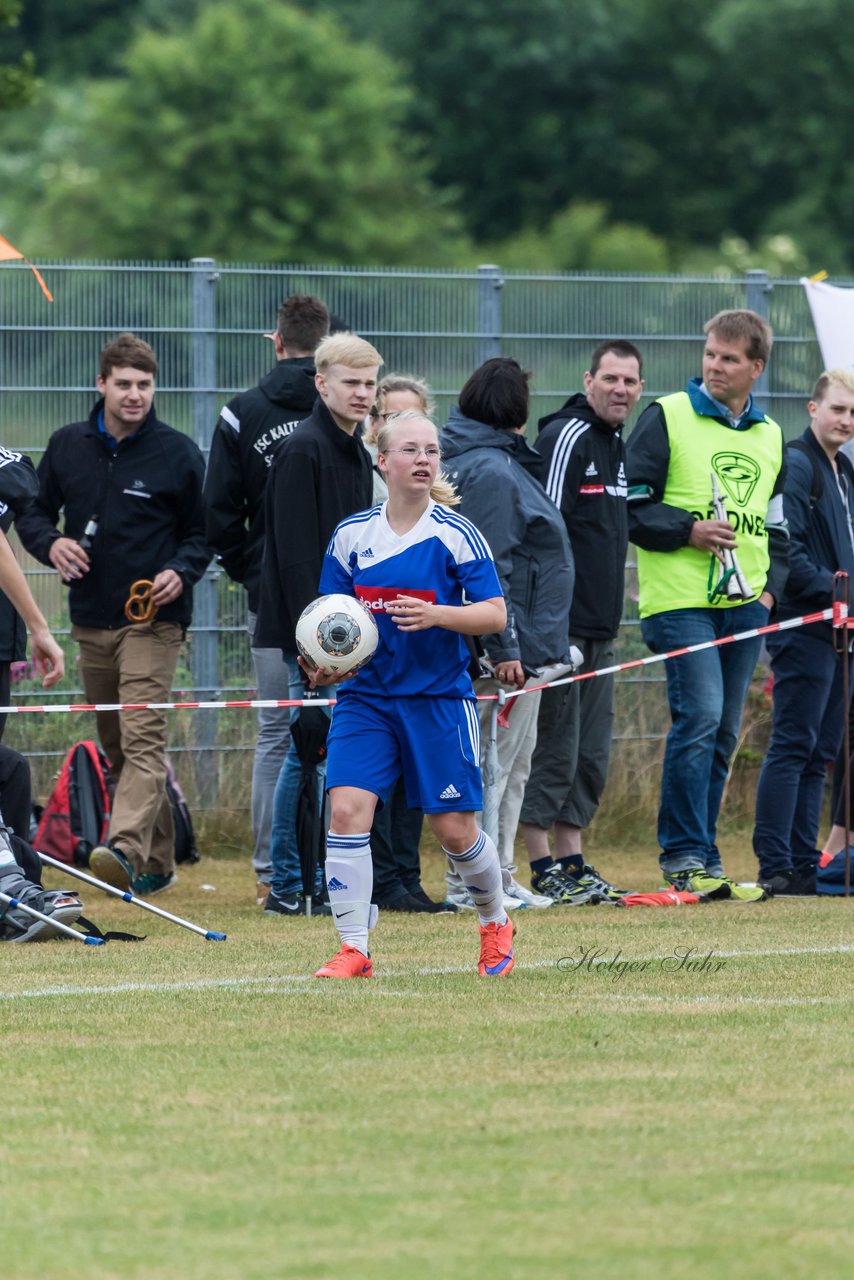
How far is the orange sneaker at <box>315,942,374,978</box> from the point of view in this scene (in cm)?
769

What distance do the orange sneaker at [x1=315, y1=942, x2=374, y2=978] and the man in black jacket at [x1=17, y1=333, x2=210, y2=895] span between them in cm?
297

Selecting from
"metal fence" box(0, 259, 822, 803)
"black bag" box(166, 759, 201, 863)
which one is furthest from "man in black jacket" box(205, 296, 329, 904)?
"metal fence" box(0, 259, 822, 803)

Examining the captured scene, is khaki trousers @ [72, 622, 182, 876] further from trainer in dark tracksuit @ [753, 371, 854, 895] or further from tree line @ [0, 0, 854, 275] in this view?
tree line @ [0, 0, 854, 275]

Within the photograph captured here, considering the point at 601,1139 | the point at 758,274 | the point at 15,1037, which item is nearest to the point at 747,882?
the point at 758,274

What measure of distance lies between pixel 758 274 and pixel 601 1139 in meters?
9.14

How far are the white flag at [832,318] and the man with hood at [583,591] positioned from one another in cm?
316

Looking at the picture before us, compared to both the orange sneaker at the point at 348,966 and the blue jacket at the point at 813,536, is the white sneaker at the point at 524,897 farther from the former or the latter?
the orange sneaker at the point at 348,966

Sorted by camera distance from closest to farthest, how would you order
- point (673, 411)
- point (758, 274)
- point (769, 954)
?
point (769, 954), point (673, 411), point (758, 274)

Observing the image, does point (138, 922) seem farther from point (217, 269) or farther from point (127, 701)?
point (217, 269)

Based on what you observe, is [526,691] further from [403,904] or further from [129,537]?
[129,537]

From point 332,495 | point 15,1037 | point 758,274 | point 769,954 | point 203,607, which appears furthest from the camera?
point 758,274

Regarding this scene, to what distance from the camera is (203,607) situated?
40.7 feet

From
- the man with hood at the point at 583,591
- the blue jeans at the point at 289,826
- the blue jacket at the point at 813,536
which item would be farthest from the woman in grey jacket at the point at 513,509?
the blue jacket at the point at 813,536

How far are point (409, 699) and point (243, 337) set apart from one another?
5138 millimetres
